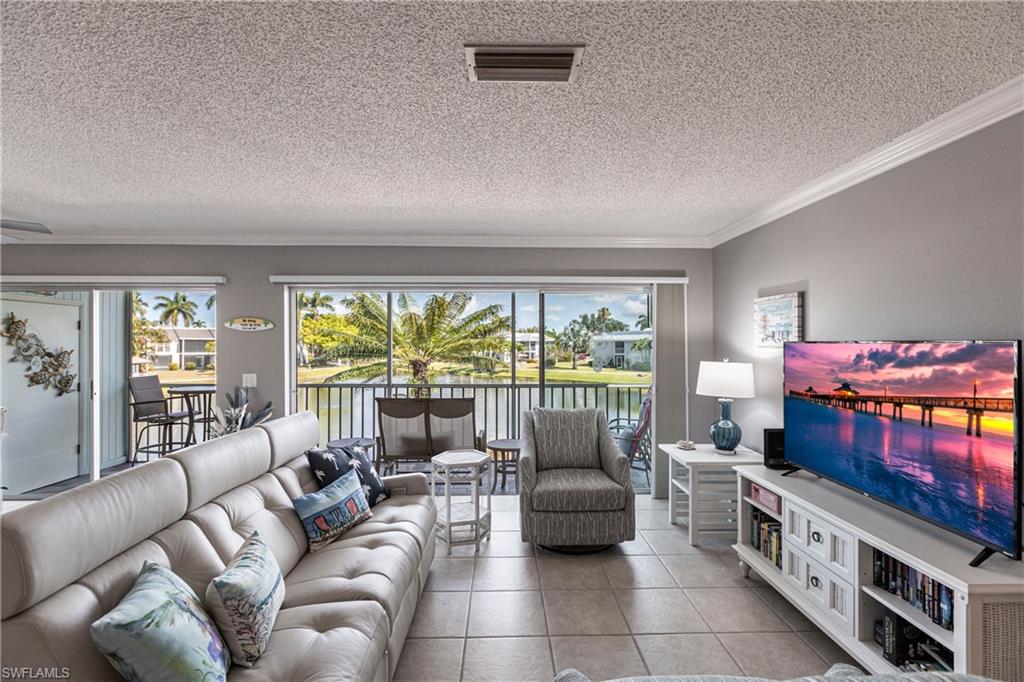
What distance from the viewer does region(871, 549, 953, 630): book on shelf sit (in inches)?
72.2

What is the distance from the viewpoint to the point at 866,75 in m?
1.80

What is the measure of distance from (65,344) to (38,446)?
1.02 m

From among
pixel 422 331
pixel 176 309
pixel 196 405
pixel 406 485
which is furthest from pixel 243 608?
pixel 176 309

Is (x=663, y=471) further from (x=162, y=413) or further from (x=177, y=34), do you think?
(x=162, y=413)

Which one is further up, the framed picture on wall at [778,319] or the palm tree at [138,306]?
the palm tree at [138,306]

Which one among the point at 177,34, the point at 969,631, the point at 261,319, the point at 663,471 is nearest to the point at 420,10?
the point at 177,34

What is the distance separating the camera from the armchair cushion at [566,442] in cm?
401

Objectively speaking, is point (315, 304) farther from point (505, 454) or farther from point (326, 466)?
point (326, 466)

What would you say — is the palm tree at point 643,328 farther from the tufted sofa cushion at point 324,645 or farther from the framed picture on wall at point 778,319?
the tufted sofa cushion at point 324,645

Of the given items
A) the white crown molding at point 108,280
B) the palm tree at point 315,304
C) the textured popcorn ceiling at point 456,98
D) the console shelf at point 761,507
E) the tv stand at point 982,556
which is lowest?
the console shelf at point 761,507

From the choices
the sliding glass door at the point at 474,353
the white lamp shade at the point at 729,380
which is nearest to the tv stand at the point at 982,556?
the white lamp shade at the point at 729,380

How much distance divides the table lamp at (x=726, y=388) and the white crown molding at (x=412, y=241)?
1.40 m

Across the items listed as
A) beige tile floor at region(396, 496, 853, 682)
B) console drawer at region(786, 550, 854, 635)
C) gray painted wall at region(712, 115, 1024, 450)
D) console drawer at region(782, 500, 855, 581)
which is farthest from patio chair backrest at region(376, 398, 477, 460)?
console drawer at region(786, 550, 854, 635)

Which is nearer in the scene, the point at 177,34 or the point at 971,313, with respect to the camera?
the point at 177,34
